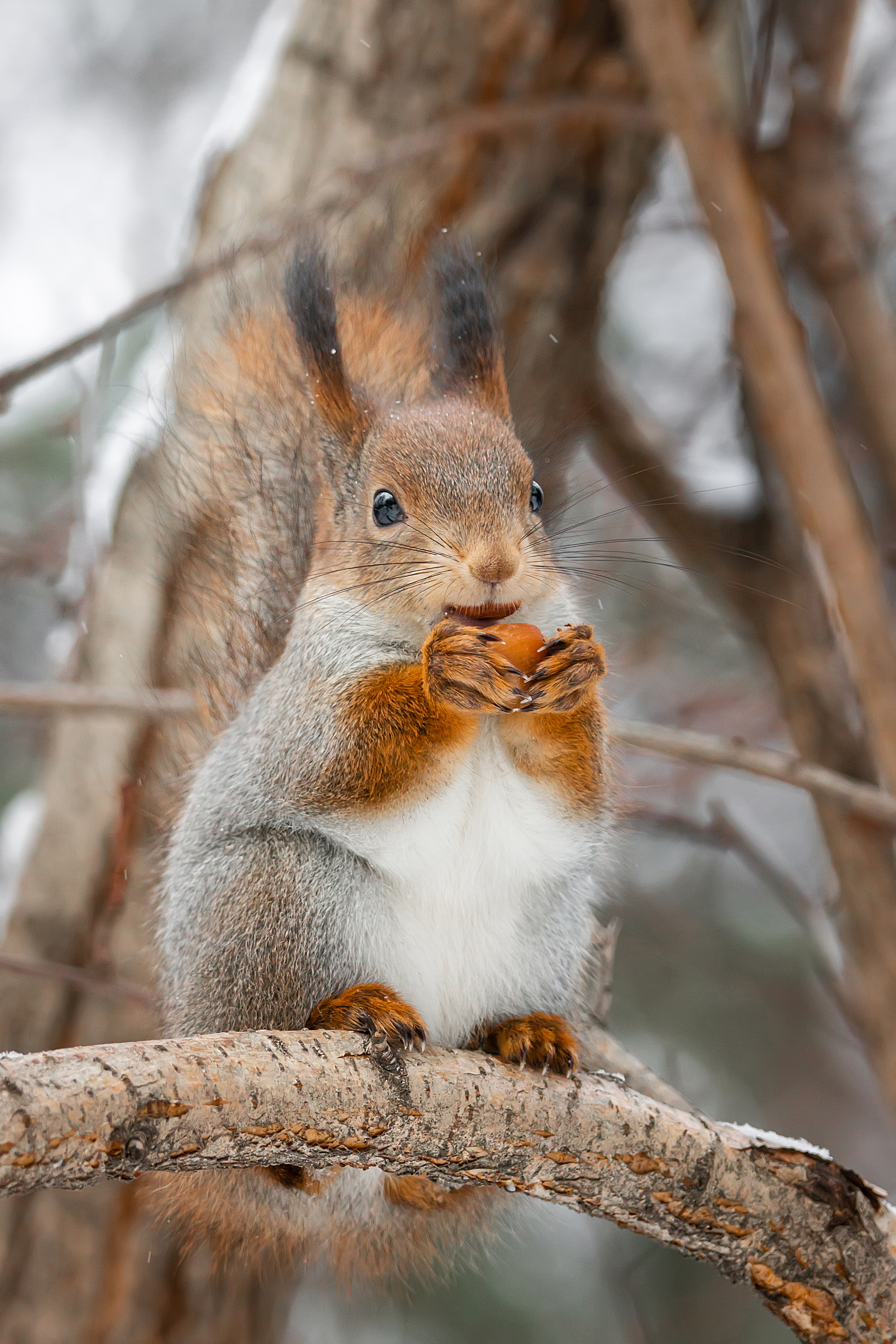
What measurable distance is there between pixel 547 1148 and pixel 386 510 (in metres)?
0.84

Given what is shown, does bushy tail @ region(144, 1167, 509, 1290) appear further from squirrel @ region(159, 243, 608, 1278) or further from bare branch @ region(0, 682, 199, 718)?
bare branch @ region(0, 682, 199, 718)

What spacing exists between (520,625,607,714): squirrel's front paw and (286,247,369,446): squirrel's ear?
55cm

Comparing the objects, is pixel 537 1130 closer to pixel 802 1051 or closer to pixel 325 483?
pixel 325 483

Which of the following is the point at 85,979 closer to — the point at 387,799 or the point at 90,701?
the point at 90,701

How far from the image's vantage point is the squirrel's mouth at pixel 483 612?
1.48 meters

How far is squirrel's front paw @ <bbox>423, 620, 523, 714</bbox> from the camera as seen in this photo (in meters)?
1.33

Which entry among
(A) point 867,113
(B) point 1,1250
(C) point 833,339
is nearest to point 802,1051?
(C) point 833,339

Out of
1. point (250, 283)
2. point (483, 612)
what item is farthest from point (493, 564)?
point (250, 283)

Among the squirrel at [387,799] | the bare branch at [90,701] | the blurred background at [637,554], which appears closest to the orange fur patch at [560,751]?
the squirrel at [387,799]

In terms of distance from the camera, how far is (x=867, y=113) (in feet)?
10.4

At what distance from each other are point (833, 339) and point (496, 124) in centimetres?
133

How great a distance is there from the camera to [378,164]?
2.16 meters

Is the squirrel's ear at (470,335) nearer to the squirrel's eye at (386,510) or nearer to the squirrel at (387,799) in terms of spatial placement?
the squirrel at (387,799)

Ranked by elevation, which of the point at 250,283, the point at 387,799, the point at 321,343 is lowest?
the point at 387,799
